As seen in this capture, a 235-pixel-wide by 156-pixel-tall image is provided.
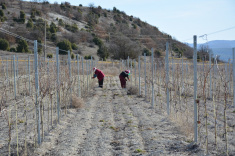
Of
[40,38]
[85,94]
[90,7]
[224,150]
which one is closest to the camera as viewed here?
[224,150]

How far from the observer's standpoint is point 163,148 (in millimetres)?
5668

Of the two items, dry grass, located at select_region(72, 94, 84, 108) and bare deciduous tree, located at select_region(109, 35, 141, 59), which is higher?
bare deciduous tree, located at select_region(109, 35, 141, 59)

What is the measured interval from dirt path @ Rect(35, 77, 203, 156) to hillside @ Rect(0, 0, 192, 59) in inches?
915

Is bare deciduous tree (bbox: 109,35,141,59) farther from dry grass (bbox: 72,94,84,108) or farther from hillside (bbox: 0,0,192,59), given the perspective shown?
dry grass (bbox: 72,94,84,108)

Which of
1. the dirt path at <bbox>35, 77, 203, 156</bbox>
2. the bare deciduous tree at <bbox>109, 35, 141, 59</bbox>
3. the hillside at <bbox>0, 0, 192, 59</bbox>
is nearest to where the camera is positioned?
the dirt path at <bbox>35, 77, 203, 156</bbox>

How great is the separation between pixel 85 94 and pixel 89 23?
5157cm

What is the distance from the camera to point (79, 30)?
56.1m

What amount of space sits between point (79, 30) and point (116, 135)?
50.5m

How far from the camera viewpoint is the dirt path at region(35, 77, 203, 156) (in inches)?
223

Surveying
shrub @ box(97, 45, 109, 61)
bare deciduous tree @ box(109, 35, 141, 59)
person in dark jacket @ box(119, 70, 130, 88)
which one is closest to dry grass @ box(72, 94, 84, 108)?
person in dark jacket @ box(119, 70, 130, 88)

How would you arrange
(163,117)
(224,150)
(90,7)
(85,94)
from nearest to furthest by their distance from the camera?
(224,150) < (163,117) < (85,94) < (90,7)

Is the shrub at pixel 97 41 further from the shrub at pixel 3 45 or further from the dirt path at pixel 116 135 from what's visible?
the dirt path at pixel 116 135

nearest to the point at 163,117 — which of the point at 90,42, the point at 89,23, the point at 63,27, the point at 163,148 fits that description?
the point at 163,148

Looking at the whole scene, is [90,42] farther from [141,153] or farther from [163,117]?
[141,153]
